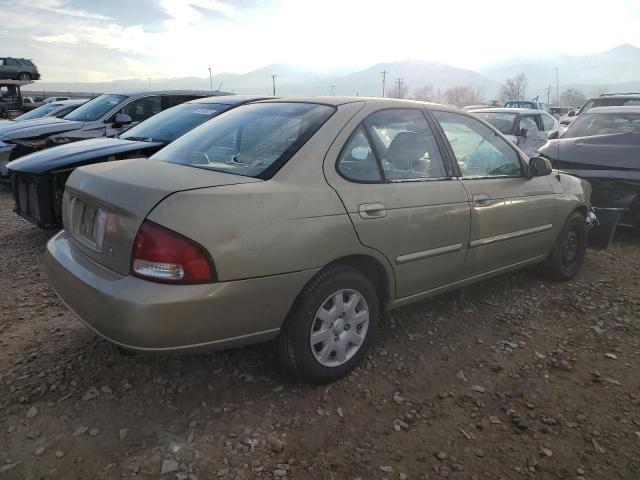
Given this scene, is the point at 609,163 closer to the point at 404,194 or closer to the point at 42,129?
the point at 404,194

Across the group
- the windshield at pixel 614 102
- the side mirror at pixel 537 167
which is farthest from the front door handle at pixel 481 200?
the windshield at pixel 614 102

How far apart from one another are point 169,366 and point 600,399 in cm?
246

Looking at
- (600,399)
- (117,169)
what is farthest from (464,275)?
(117,169)

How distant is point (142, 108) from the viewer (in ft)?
25.2

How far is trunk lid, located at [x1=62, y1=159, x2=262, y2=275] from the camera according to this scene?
7.49ft

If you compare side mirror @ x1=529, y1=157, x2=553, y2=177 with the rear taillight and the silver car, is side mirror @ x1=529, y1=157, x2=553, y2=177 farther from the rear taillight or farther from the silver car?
the rear taillight

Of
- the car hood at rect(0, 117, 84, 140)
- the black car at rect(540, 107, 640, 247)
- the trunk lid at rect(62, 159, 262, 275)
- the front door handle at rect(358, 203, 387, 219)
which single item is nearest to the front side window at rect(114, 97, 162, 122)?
the car hood at rect(0, 117, 84, 140)

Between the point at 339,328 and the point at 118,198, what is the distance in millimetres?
1333

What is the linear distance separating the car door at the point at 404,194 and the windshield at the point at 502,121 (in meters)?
7.65

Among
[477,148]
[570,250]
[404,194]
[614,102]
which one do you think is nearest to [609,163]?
[570,250]

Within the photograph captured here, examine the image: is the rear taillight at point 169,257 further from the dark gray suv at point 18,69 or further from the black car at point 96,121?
the dark gray suv at point 18,69

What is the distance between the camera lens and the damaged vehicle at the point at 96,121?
678 cm

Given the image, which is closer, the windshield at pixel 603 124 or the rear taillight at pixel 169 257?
the rear taillight at pixel 169 257

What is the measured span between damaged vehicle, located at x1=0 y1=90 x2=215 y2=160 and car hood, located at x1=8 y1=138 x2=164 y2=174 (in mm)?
1663
